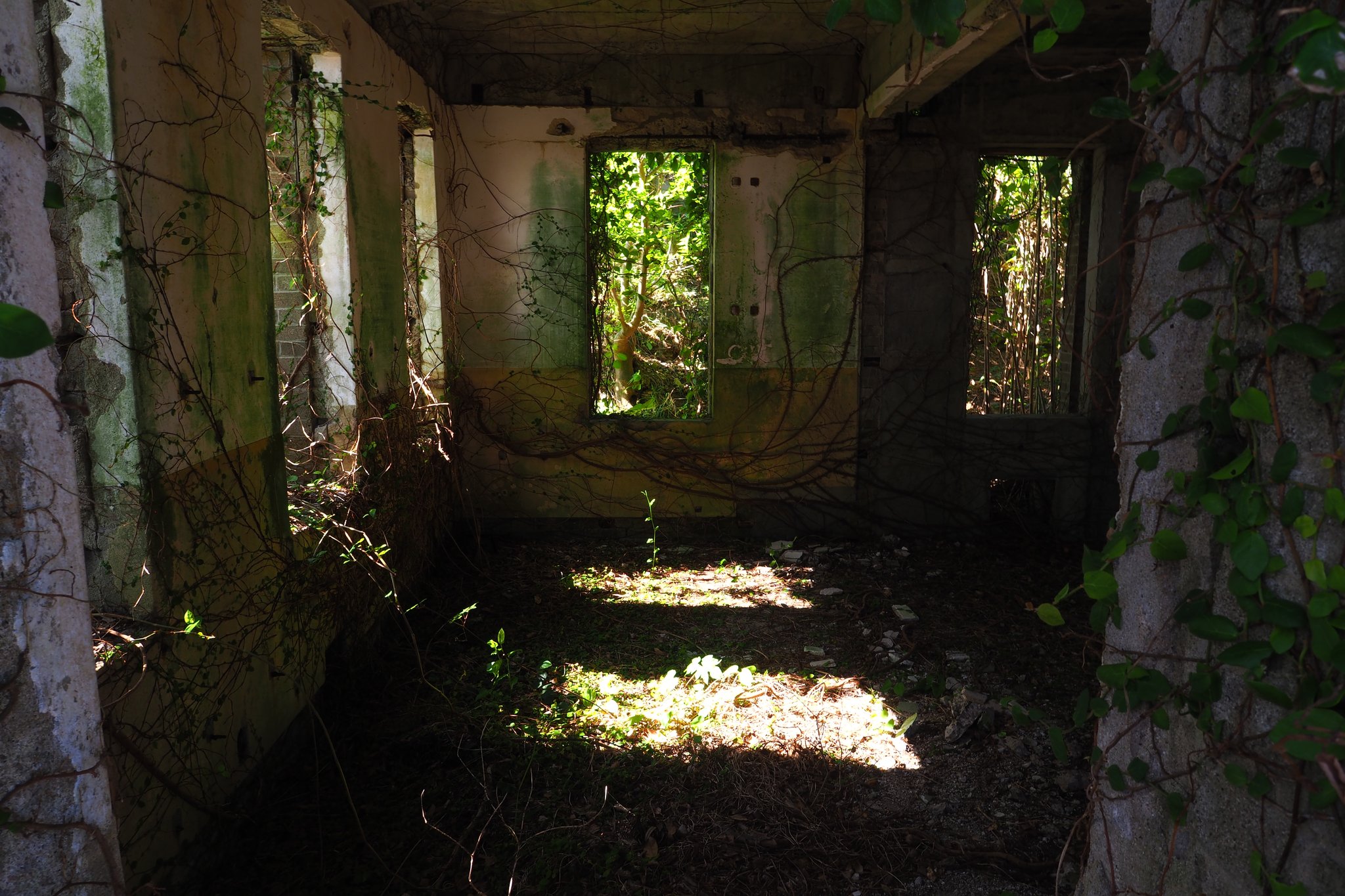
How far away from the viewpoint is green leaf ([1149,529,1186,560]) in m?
1.47

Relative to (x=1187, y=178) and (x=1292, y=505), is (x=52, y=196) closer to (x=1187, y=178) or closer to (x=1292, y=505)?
(x=1187, y=178)

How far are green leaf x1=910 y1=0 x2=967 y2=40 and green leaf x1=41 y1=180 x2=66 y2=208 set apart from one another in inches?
56.6

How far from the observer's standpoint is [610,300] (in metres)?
8.55

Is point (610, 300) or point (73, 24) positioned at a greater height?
point (73, 24)

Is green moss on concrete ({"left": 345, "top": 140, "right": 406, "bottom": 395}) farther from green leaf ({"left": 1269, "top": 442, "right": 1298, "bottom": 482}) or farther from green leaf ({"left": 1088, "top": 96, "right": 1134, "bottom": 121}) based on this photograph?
green leaf ({"left": 1269, "top": 442, "right": 1298, "bottom": 482})

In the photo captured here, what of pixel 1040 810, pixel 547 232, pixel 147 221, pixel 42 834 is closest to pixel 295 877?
pixel 42 834

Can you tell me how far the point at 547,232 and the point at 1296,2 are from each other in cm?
502

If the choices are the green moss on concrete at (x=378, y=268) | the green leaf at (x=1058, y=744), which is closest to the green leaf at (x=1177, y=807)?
the green leaf at (x=1058, y=744)

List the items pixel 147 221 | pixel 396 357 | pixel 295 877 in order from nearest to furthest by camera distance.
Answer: pixel 147 221
pixel 295 877
pixel 396 357

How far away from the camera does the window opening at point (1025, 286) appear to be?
6230mm

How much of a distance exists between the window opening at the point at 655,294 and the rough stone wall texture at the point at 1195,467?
5.91 metres

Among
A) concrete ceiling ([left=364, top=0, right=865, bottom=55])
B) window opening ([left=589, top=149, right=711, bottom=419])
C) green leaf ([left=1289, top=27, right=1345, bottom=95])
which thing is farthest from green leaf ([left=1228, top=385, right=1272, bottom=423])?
window opening ([left=589, top=149, right=711, bottom=419])

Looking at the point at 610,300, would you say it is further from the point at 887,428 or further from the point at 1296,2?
the point at 1296,2

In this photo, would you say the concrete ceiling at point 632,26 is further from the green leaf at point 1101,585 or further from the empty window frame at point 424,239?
the green leaf at point 1101,585
